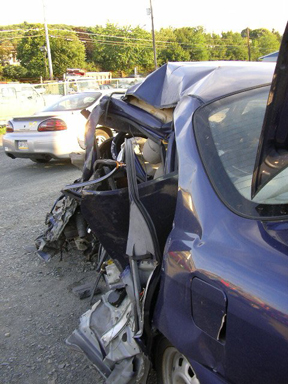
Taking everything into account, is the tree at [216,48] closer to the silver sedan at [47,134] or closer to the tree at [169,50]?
the tree at [169,50]

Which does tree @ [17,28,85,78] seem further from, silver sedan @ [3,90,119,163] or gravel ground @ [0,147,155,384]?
gravel ground @ [0,147,155,384]

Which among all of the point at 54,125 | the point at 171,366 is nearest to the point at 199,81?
the point at 171,366

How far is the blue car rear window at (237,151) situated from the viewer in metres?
1.70

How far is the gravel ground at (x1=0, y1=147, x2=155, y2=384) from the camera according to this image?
2838 millimetres

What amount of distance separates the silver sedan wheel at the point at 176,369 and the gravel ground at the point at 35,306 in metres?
0.54

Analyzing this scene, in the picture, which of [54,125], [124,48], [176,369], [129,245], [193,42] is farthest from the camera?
[193,42]

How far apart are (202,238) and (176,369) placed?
2.60 feet

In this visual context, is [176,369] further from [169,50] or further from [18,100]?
[169,50]

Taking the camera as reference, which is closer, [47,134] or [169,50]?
[47,134]

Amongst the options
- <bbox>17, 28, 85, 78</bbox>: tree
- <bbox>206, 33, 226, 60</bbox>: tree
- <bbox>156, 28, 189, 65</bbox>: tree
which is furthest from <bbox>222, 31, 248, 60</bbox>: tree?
<bbox>17, 28, 85, 78</bbox>: tree

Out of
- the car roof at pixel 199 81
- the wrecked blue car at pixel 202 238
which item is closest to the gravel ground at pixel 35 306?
the wrecked blue car at pixel 202 238

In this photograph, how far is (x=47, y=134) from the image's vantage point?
28.5 ft

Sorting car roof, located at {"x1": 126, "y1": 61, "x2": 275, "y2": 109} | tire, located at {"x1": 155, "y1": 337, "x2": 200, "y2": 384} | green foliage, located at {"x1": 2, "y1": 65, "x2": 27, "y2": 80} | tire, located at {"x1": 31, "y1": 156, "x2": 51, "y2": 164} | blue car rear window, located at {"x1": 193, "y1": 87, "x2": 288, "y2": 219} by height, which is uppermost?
green foliage, located at {"x1": 2, "y1": 65, "x2": 27, "y2": 80}

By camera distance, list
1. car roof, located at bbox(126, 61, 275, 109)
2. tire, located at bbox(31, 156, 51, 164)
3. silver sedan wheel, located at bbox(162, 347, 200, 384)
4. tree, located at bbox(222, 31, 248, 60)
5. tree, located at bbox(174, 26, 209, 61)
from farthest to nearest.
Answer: tree, located at bbox(222, 31, 248, 60) < tree, located at bbox(174, 26, 209, 61) < tire, located at bbox(31, 156, 51, 164) < car roof, located at bbox(126, 61, 275, 109) < silver sedan wheel, located at bbox(162, 347, 200, 384)
